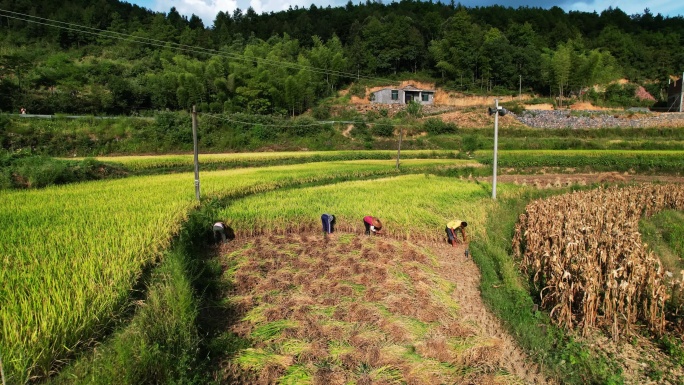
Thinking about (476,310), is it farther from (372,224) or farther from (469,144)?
(469,144)

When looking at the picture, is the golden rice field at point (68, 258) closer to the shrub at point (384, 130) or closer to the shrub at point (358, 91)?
the shrub at point (384, 130)

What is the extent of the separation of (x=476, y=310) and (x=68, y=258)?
5662 millimetres

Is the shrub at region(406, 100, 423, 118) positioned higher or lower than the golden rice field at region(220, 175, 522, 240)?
higher

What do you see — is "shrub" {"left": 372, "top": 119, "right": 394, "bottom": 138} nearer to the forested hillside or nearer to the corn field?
the forested hillside

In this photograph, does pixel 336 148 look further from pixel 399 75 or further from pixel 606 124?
pixel 399 75

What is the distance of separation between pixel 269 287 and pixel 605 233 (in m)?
6.02

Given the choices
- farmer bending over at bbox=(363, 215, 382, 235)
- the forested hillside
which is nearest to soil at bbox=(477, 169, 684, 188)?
farmer bending over at bbox=(363, 215, 382, 235)

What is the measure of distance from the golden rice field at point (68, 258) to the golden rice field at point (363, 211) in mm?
1774

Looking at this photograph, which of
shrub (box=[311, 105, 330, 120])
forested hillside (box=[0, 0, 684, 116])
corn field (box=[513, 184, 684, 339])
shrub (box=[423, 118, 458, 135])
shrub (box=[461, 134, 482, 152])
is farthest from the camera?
shrub (box=[311, 105, 330, 120])

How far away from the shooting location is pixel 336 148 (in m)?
31.6

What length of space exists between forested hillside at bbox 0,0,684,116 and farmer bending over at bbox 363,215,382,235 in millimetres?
20107

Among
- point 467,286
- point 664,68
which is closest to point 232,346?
point 467,286

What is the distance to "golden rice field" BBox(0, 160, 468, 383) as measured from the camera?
3328 millimetres

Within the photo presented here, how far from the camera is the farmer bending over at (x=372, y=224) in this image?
862cm
